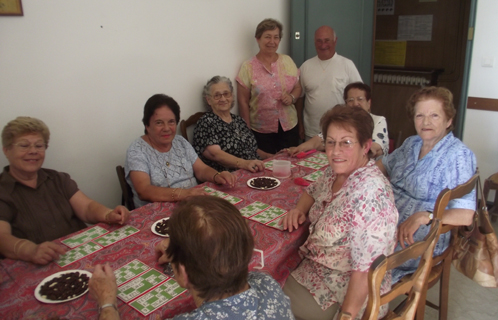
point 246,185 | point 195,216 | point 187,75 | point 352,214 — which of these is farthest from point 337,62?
point 195,216

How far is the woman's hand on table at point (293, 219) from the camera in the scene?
65.8 inches

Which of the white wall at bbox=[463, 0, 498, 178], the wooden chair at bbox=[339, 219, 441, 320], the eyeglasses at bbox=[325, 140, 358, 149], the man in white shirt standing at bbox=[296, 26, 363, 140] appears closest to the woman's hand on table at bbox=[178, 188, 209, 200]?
the eyeglasses at bbox=[325, 140, 358, 149]

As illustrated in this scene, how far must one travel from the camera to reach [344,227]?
1.44 m

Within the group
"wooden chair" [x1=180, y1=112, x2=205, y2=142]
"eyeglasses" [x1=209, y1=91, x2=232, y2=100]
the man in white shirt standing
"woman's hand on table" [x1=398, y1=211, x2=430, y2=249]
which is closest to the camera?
"woman's hand on table" [x1=398, y1=211, x2=430, y2=249]

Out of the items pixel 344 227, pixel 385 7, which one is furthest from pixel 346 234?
pixel 385 7

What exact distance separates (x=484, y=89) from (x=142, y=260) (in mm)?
3352

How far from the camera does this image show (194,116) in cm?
313

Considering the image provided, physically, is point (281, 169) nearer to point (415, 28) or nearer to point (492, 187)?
point (492, 187)

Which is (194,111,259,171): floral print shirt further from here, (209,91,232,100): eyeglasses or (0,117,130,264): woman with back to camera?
(0,117,130,264): woman with back to camera

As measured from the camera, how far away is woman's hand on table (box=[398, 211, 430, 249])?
161cm

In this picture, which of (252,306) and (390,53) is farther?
(390,53)

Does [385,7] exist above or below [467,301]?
above

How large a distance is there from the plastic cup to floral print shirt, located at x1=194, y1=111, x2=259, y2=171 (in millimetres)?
575

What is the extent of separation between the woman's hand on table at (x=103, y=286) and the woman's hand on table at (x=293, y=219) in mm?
736
